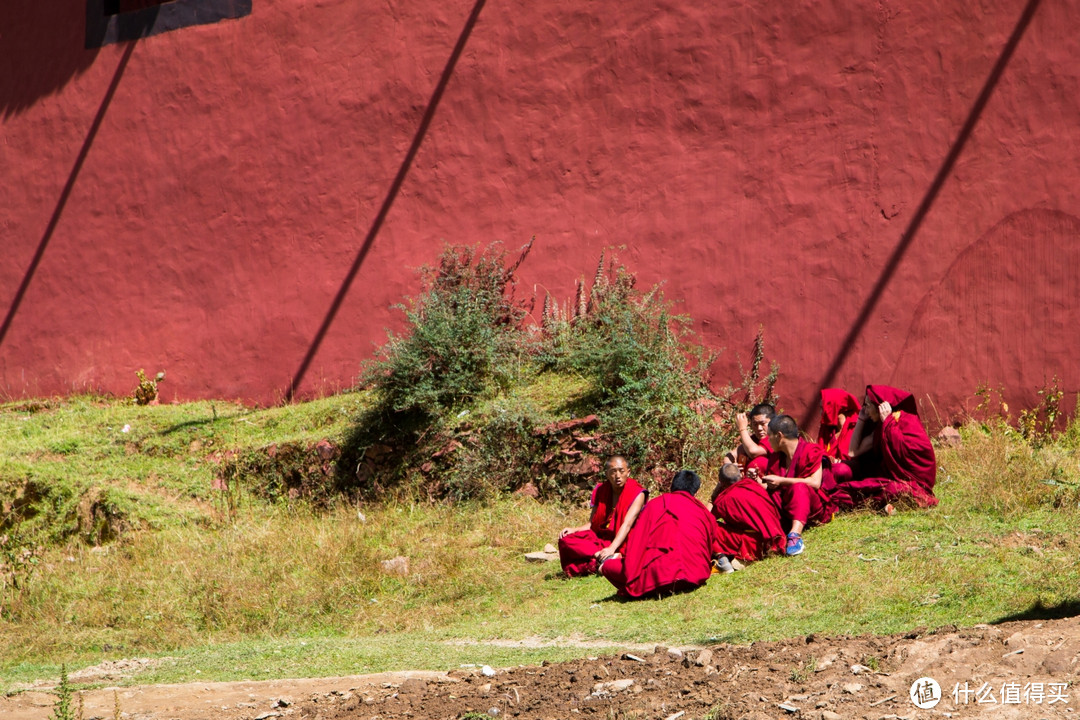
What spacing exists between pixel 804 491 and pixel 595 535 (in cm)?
140

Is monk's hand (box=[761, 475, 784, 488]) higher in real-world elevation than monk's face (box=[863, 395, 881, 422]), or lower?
lower

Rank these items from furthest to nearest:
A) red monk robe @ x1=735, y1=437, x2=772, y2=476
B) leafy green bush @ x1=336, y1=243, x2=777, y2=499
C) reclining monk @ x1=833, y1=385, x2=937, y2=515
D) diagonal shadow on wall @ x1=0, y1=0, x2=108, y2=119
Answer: diagonal shadow on wall @ x1=0, y1=0, x2=108, y2=119 < leafy green bush @ x1=336, y1=243, x2=777, y2=499 < red monk robe @ x1=735, y1=437, x2=772, y2=476 < reclining monk @ x1=833, y1=385, x2=937, y2=515

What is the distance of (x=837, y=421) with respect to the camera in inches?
339

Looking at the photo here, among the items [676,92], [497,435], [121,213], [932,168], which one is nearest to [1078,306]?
[932,168]

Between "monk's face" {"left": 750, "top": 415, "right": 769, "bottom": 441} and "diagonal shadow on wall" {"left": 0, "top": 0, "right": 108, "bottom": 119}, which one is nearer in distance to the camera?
"monk's face" {"left": 750, "top": 415, "right": 769, "bottom": 441}

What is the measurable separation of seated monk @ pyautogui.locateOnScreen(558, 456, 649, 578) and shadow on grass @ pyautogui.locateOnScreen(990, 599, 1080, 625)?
2567 mm

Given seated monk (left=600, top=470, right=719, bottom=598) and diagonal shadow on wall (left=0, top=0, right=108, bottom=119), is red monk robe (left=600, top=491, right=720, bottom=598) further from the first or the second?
diagonal shadow on wall (left=0, top=0, right=108, bottom=119)

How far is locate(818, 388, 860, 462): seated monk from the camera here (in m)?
8.38

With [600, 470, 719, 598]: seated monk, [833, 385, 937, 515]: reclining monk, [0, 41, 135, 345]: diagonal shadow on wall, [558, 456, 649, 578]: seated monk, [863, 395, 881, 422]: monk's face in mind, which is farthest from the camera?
[0, 41, 135, 345]: diagonal shadow on wall

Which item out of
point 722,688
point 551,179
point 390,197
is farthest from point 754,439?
point 390,197

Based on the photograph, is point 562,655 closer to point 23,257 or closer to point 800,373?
point 800,373

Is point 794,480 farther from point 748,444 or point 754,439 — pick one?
point 754,439

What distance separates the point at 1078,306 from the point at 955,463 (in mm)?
1621

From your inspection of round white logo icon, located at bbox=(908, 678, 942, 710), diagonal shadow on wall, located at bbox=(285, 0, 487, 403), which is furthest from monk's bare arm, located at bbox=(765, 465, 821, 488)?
diagonal shadow on wall, located at bbox=(285, 0, 487, 403)
